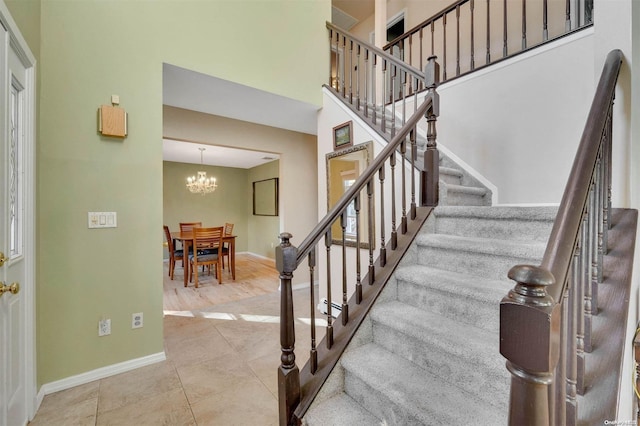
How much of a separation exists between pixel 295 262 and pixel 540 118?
2.48m

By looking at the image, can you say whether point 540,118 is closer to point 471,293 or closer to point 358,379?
point 471,293

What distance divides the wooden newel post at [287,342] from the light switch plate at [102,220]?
5.02ft

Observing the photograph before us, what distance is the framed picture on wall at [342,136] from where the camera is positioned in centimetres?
308

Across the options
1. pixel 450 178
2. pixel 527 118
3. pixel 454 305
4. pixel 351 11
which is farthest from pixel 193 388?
pixel 351 11

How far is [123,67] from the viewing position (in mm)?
2174

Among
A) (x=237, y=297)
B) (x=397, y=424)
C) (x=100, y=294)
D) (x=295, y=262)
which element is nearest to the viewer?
(x=397, y=424)

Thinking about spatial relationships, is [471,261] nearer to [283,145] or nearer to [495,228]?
[495,228]

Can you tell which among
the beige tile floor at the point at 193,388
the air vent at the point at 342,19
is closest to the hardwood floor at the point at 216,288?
the beige tile floor at the point at 193,388

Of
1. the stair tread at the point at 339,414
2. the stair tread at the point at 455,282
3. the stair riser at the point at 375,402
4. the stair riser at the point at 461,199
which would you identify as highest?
the stair riser at the point at 461,199

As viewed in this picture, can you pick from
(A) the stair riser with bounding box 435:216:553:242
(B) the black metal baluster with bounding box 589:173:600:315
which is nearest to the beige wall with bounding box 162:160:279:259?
(A) the stair riser with bounding box 435:216:553:242

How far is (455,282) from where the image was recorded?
1602mm

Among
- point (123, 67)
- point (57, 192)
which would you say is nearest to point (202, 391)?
point (57, 192)

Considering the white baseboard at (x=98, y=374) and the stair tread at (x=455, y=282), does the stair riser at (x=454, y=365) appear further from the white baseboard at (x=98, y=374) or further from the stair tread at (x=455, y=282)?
the white baseboard at (x=98, y=374)

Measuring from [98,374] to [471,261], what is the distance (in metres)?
2.70
